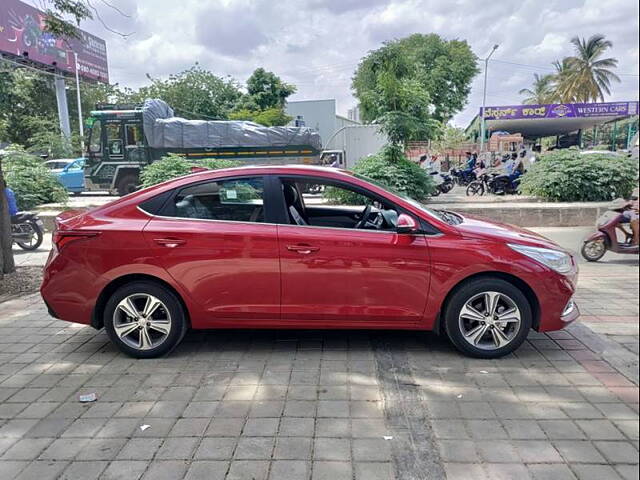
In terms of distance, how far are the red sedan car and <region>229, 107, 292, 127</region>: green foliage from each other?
29470 mm

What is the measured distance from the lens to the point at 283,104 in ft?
132

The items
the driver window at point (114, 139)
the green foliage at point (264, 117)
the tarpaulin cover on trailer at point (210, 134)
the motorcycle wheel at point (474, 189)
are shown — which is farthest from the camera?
the green foliage at point (264, 117)

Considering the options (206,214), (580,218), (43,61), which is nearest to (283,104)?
(43,61)

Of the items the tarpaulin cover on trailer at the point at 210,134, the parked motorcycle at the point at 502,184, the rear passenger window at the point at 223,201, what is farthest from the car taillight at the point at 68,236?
the parked motorcycle at the point at 502,184

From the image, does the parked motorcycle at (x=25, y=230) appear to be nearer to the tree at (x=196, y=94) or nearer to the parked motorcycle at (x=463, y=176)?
the parked motorcycle at (x=463, y=176)

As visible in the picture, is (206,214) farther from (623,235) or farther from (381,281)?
(623,235)

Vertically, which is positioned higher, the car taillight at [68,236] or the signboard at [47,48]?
the signboard at [47,48]

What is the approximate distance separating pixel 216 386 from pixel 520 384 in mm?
2265

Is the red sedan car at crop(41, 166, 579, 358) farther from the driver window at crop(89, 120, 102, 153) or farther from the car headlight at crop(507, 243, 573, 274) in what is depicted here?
the driver window at crop(89, 120, 102, 153)

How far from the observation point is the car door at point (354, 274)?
151 inches

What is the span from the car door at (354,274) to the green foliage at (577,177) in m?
8.77

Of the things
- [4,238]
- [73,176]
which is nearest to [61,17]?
[4,238]

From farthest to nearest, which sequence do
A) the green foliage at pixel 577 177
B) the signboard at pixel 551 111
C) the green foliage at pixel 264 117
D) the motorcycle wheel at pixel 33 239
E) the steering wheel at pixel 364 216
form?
the green foliage at pixel 264 117
the signboard at pixel 551 111
the green foliage at pixel 577 177
the motorcycle wheel at pixel 33 239
the steering wheel at pixel 364 216

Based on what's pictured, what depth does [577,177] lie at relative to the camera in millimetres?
11242
